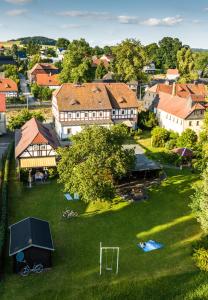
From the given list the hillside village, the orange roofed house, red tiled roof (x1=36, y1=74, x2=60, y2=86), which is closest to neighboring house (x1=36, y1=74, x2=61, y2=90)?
red tiled roof (x1=36, y1=74, x2=60, y2=86)

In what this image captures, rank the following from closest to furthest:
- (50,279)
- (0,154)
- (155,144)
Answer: (50,279) → (0,154) → (155,144)

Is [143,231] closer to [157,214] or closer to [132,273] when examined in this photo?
[157,214]

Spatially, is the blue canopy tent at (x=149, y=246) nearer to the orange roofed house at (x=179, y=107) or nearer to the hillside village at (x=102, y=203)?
the hillside village at (x=102, y=203)

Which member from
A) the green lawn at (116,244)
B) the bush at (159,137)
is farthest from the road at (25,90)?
the green lawn at (116,244)

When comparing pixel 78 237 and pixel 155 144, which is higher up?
pixel 155 144

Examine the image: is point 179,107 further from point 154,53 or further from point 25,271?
point 154,53

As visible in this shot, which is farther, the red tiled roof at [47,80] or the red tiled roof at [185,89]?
the red tiled roof at [47,80]

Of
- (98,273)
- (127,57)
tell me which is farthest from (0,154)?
(127,57)
